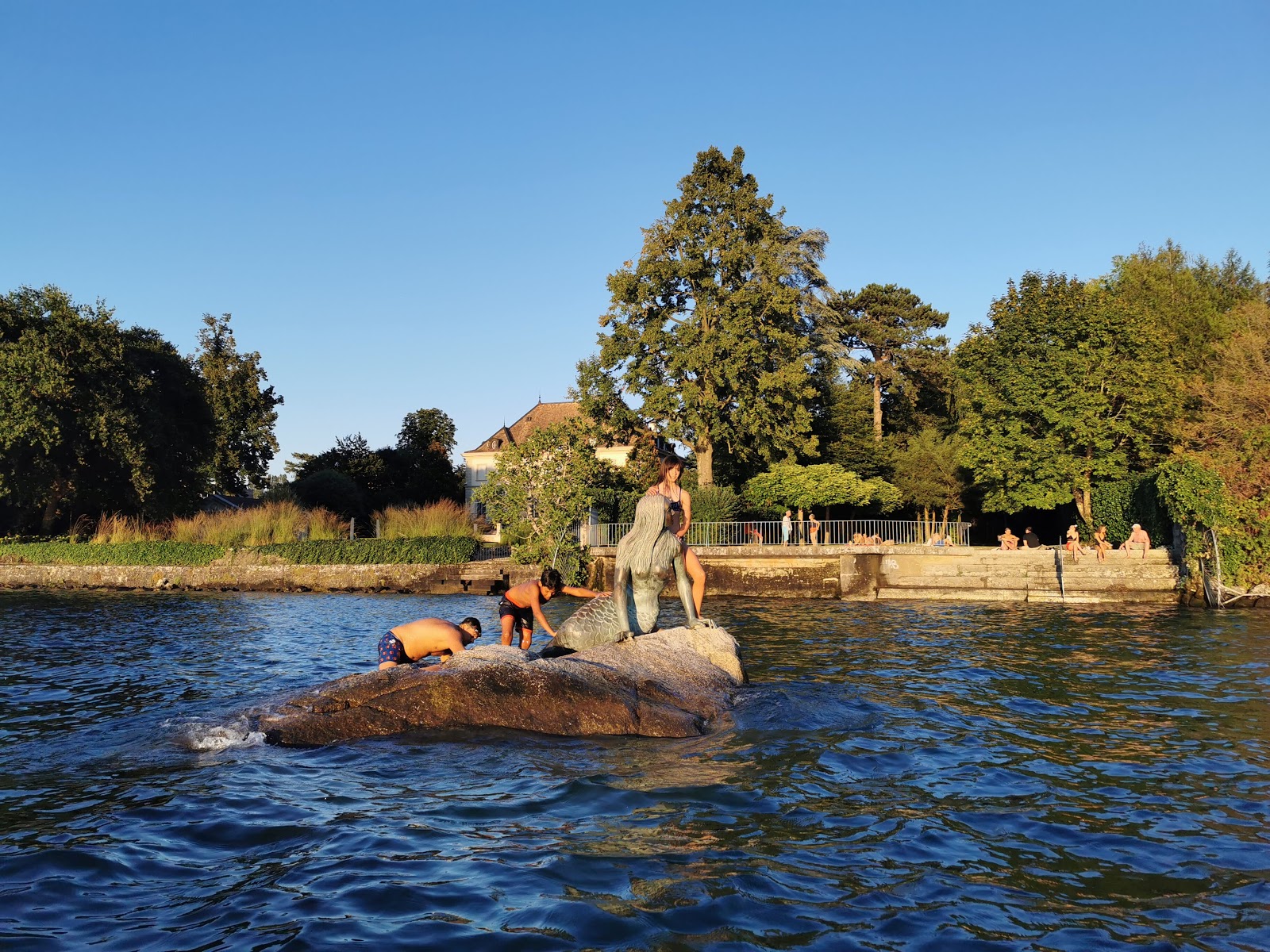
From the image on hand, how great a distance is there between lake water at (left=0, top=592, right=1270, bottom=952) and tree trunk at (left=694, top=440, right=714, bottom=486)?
26.8m

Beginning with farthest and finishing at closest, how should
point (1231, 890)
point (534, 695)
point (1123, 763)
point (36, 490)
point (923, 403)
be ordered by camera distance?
point (923, 403) → point (36, 490) → point (534, 695) → point (1123, 763) → point (1231, 890)

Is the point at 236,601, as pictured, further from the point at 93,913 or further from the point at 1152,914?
the point at 1152,914

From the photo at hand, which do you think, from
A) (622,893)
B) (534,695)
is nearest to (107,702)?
(534,695)

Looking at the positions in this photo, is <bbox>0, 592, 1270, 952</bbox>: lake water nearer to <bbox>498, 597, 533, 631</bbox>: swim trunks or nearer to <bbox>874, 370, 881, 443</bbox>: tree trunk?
<bbox>498, 597, 533, 631</bbox>: swim trunks

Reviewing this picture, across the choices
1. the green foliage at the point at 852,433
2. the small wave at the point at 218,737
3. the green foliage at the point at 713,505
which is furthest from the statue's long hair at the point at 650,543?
the green foliage at the point at 852,433

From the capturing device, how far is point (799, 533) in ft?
117

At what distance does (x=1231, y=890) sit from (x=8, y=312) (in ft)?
156

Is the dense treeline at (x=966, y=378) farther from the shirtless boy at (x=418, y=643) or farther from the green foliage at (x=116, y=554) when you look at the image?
the shirtless boy at (x=418, y=643)

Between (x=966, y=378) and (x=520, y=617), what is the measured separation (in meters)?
32.0

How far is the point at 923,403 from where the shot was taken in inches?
2122

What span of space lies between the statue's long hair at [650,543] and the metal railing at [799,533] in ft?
70.5

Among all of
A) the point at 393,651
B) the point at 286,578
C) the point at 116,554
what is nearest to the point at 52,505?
the point at 116,554

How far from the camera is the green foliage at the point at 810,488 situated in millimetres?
36219

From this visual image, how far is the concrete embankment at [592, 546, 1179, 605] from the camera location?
2578 cm
